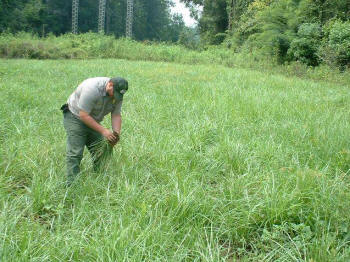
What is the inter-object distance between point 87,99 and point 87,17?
48.5 meters

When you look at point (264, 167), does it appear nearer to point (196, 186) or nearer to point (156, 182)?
point (196, 186)

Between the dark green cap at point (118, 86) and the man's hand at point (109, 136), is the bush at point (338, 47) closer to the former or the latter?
the dark green cap at point (118, 86)

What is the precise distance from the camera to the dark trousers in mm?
3232

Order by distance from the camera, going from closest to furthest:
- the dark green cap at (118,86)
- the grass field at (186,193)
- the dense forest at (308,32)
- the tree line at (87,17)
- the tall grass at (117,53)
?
the grass field at (186,193), the dark green cap at (118,86), the dense forest at (308,32), the tall grass at (117,53), the tree line at (87,17)

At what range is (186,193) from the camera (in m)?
2.71

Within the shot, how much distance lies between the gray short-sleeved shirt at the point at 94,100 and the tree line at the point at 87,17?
90.8ft

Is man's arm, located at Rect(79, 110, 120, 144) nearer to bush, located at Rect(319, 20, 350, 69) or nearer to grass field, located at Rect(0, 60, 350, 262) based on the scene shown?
grass field, located at Rect(0, 60, 350, 262)

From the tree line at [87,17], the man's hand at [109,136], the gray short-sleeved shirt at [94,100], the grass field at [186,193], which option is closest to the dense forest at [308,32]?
the grass field at [186,193]

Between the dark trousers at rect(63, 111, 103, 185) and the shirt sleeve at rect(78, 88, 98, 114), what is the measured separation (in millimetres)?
211

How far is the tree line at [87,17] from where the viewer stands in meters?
31.2

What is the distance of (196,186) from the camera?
2.86 m

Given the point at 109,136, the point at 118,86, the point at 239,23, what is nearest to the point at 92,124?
the point at 109,136

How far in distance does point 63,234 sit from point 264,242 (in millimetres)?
1390

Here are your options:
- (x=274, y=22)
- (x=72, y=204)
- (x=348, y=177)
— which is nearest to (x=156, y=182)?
(x=72, y=204)
